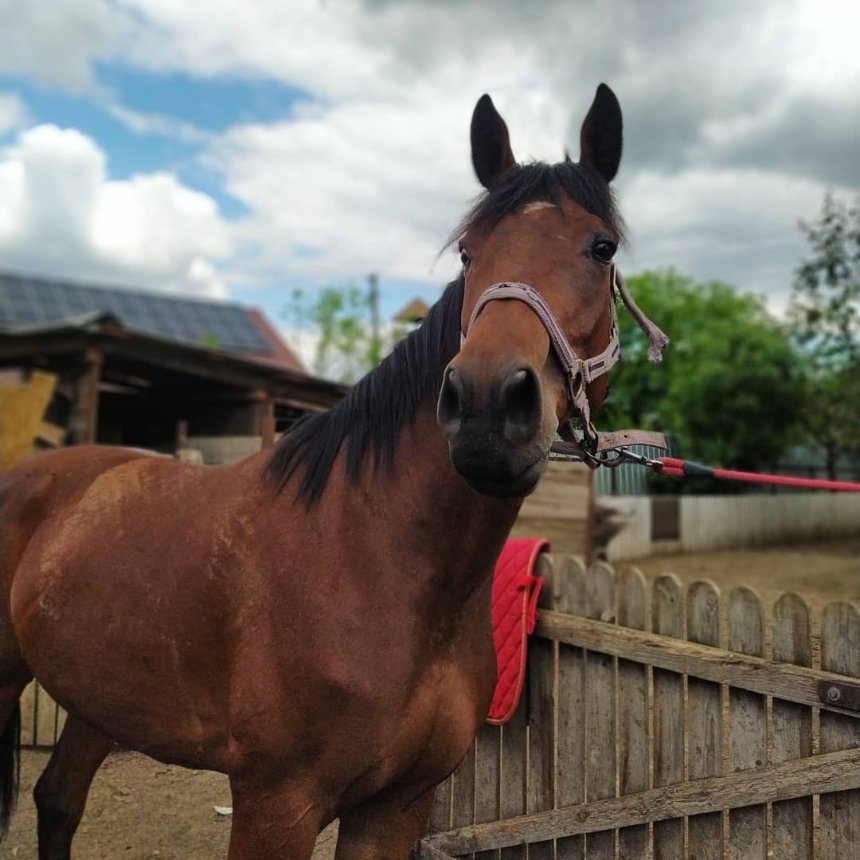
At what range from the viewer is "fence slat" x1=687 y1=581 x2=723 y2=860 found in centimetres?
251

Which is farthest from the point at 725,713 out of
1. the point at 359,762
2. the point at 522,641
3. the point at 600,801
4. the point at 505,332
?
the point at 505,332

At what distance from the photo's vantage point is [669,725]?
2664 millimetres

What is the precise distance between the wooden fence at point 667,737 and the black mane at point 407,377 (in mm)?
1344

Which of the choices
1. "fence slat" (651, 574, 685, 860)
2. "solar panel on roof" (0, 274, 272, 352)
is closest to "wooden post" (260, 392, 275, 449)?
"fence slat" (651, 574, 685, 860)

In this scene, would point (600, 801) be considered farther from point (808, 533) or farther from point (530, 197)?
point (808, 533)

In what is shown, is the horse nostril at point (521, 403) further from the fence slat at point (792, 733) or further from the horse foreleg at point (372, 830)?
the fence slat at point (792, 733)

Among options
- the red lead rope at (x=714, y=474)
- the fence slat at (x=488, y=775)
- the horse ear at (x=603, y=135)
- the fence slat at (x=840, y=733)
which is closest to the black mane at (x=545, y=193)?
the horse ear at (x=603, y=135)

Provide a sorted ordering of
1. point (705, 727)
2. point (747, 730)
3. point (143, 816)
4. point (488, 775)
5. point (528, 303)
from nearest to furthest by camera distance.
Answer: point (528, 303)
point (747, 730)
point (705, 727)
point (488, 775)
point (143, 816)

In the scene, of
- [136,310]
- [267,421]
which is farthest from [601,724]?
[136,310]

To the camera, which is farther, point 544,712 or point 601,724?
point 544,712

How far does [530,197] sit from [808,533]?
71.2ft

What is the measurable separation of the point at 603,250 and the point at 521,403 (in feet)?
1.94

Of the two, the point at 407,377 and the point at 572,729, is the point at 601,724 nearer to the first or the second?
the point at 572,729

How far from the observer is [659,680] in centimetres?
271
